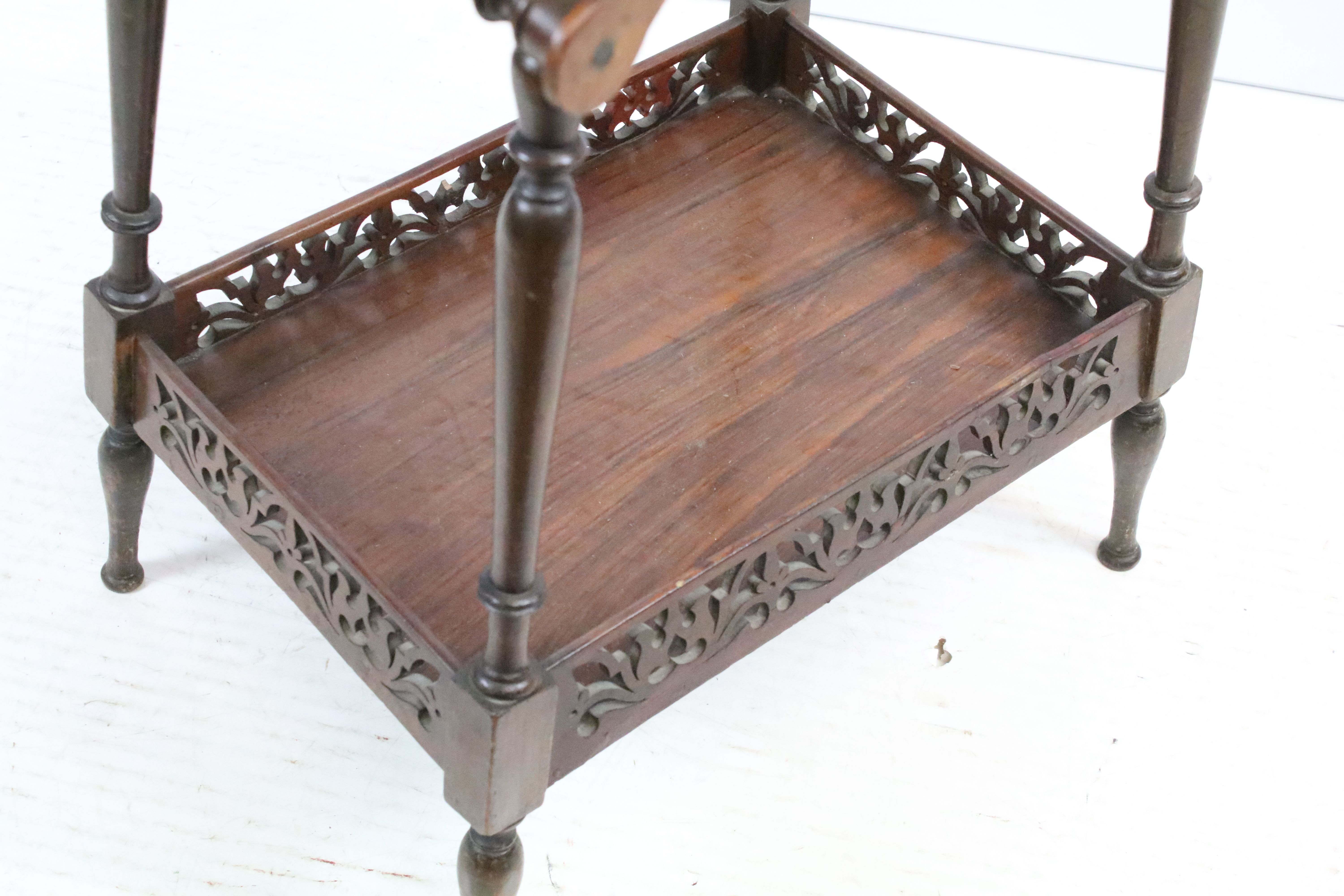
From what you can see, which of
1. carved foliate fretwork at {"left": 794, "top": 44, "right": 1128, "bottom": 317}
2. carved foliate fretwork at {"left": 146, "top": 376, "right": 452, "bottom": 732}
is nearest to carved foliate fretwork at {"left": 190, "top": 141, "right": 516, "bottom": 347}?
carved foliate fretwork at {"left": 146, "top": 376, "right": 452, "bottom": 732}

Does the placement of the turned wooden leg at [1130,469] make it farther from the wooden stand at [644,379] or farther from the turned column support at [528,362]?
the turned column support at [528,362]

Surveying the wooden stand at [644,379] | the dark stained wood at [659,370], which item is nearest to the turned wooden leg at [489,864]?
the wooden stand at [644,379]

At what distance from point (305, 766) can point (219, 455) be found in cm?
28

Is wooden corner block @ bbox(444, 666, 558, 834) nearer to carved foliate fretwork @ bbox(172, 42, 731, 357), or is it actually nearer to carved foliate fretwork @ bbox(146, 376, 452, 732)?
carved foliate fretwork @ bbox(146, 376, 452, 732)

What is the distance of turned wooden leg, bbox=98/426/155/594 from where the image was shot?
4.99 ft

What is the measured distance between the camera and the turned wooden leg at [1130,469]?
1.63 metres

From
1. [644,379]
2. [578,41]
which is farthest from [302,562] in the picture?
[578,41]

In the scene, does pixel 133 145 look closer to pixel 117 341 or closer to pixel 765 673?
pixel 117 341

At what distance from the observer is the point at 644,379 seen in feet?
5.10

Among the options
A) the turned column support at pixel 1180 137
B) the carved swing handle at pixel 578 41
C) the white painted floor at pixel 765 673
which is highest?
the carved swing handle at pixel 578 41

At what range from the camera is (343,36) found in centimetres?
222

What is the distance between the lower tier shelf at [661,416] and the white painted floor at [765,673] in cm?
18

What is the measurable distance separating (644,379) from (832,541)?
23 cm

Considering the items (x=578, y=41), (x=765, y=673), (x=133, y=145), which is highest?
(x=578, y=41)
